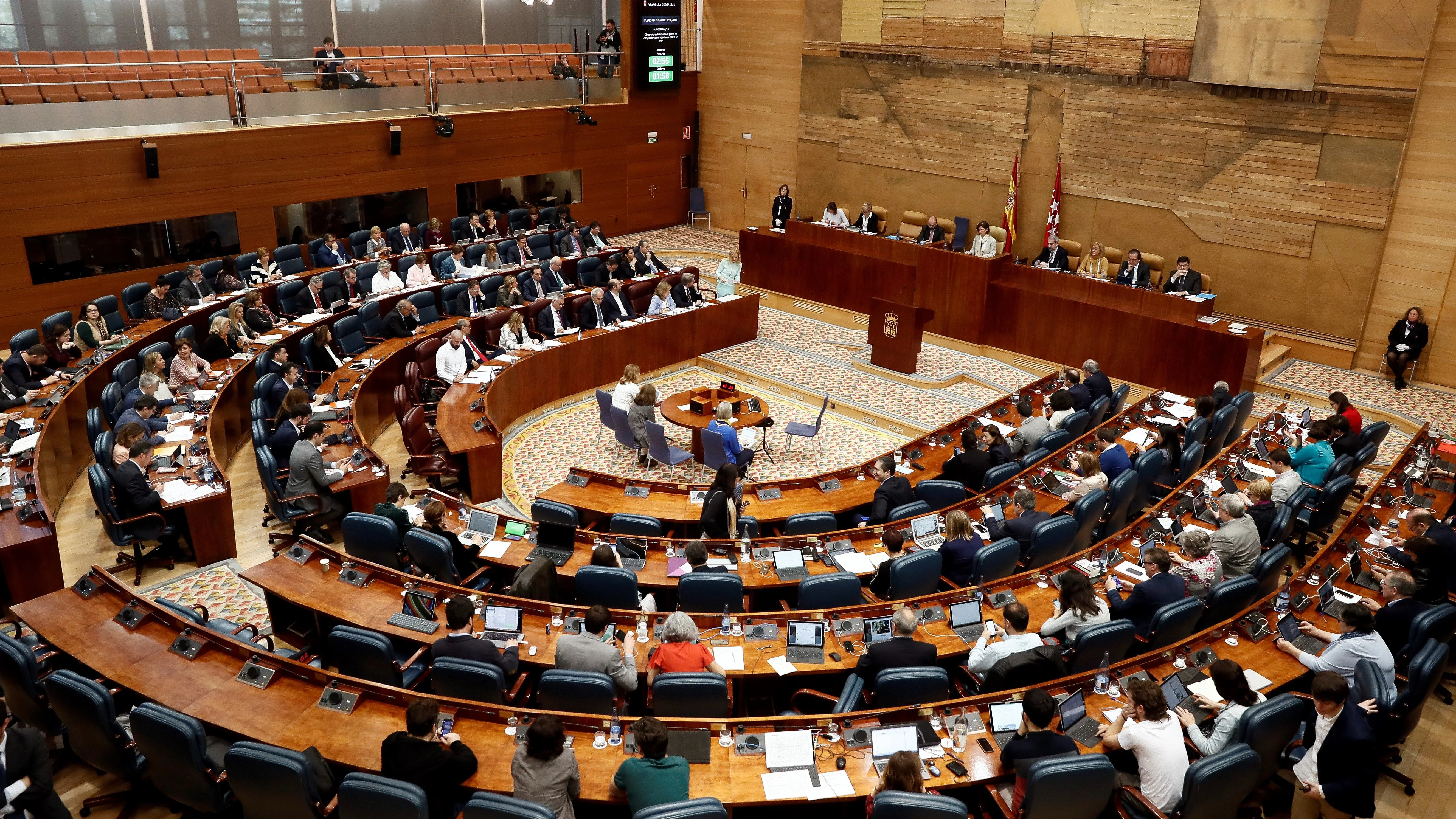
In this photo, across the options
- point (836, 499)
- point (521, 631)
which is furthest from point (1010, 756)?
point (836, 499)

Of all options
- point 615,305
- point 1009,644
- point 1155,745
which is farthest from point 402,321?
point 1155,745

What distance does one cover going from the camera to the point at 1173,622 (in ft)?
22.6

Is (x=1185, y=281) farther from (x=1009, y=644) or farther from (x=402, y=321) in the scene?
(x=402, y=321)

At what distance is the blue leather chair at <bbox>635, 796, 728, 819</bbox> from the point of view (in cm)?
466

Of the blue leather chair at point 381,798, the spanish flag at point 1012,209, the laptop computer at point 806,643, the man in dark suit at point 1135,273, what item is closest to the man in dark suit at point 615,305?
the spanish flag at point 1012,209

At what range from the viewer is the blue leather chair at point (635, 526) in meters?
8.48

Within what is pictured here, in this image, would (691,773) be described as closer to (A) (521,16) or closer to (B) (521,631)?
(B) (521,631)

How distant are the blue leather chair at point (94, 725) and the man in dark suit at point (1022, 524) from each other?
639cm

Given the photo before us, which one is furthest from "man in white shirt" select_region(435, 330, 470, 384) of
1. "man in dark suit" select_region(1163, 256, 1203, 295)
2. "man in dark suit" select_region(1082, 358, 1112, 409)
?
"man in dark suit" select_region(1163, 256, 1203, 295)

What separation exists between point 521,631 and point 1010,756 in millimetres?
3357

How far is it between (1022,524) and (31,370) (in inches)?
422

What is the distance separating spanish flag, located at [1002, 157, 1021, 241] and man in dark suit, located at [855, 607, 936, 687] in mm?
13032

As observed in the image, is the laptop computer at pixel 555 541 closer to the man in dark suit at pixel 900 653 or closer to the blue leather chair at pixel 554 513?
the blue leather chair at pixel 554 513

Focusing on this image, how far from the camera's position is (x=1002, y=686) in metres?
6.15
